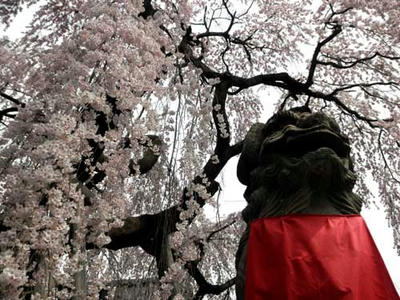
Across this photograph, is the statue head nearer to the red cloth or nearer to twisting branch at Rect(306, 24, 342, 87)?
the red cloth

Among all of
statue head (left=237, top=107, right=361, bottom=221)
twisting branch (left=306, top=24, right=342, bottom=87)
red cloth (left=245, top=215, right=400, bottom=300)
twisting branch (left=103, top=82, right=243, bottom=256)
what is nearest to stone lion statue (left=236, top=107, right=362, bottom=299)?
statue head (left=237, top=107, right=361, bottom=221)

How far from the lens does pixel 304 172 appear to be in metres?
2.85

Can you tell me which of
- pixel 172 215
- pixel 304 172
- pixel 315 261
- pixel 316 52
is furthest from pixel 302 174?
pixel 316 52

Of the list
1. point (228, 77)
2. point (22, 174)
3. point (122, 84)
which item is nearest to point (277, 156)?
point (122, 84)

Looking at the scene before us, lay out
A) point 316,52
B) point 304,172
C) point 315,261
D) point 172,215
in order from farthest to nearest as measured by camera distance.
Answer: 1. point 316,52
2. point 172,215
3. point 304,172
4. point 315,261

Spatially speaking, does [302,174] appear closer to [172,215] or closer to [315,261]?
[315,261]

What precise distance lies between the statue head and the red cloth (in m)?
0.11

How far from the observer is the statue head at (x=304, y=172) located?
112 inches

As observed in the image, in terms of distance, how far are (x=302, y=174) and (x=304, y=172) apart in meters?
0.02

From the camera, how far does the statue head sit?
2.85 metres

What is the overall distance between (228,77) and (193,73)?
1996mm

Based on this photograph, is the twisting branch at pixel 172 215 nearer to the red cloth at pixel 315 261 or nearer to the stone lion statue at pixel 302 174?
the stone lion statue at pixel 302 174

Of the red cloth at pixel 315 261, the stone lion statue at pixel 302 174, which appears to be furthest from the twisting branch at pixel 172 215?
the red cloth at pixel 315 261

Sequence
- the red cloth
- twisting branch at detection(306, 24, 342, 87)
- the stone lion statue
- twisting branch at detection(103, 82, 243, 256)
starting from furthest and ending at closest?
twisting branch at detection(306, 24, 342, 87) → twisting branch at detection(103, 82, 243, 256) → the stone lion statue → the red cloth
